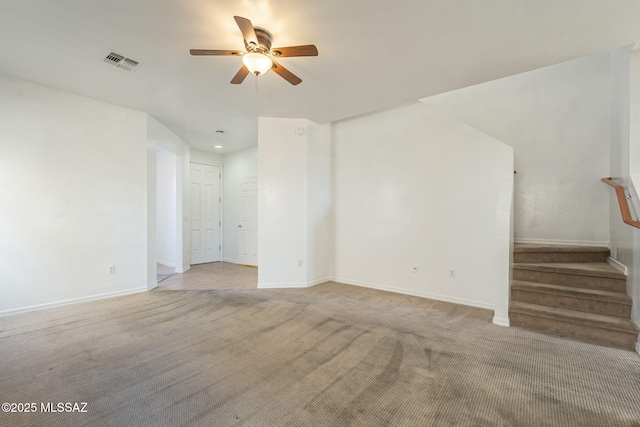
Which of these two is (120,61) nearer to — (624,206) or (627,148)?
(624,206)

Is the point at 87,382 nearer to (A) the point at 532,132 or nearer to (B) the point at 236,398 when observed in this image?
(B) the point at 236,398

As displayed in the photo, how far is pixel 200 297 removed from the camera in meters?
4.12

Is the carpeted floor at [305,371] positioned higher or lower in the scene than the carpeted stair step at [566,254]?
lower

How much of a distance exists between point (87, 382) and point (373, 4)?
11.4 feet

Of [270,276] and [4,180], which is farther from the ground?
[4,180]

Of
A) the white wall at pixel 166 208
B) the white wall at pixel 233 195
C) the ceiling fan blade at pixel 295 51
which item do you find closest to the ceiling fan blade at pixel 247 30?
the ceiling fan blade at pixel 295 51

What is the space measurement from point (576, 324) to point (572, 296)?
0.31 metres

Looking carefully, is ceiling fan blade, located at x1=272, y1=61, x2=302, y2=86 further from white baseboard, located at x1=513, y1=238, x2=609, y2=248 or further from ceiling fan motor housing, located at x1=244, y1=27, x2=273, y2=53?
white baseboard, located at x1=513, y1=238, x2=609, y2=248

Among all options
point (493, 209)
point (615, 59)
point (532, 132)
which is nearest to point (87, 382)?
point (493, 209)

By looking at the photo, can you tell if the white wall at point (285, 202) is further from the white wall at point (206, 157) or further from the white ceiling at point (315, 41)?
the white wall at point (206, 157)

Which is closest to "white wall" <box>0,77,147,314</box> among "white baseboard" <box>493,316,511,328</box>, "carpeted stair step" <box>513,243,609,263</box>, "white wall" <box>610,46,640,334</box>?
"white baseboard" <box>493,316,511,328</box>

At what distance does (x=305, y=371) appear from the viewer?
2178mm

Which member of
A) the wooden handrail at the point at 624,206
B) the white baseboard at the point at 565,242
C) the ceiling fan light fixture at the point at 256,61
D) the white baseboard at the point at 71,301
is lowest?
the white baseboard at the point at 71,301

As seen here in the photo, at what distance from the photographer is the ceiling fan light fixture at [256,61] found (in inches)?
93.7
